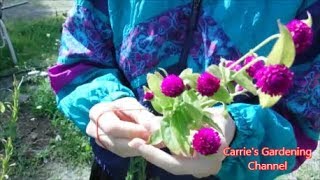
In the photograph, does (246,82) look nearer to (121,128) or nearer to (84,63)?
(121,128)

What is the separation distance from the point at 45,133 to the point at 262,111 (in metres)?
1.70

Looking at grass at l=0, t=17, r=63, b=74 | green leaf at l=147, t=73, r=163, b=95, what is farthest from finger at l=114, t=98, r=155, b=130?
grass at l=0, t=17, r=63, b=74

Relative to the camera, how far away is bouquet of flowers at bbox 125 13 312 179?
0.46 m

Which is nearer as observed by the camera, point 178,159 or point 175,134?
point 175,134

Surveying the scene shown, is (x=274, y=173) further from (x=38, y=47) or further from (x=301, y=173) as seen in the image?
(x=38, y=47)

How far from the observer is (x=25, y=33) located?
3.50 m

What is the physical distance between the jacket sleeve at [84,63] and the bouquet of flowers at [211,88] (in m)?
0.29

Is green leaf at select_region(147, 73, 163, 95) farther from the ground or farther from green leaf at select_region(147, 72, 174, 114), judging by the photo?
the ground

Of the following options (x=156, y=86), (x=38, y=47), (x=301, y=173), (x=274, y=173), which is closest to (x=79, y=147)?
(x=301, y=173)

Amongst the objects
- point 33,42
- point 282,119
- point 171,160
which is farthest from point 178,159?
point 33,42

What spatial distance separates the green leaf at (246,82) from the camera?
50 centimetres

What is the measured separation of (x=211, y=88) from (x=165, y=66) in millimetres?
343

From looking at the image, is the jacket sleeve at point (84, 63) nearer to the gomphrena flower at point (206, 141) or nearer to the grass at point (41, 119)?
the gomphrena flower at point (206, 141)

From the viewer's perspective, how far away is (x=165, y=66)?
2.77ft
